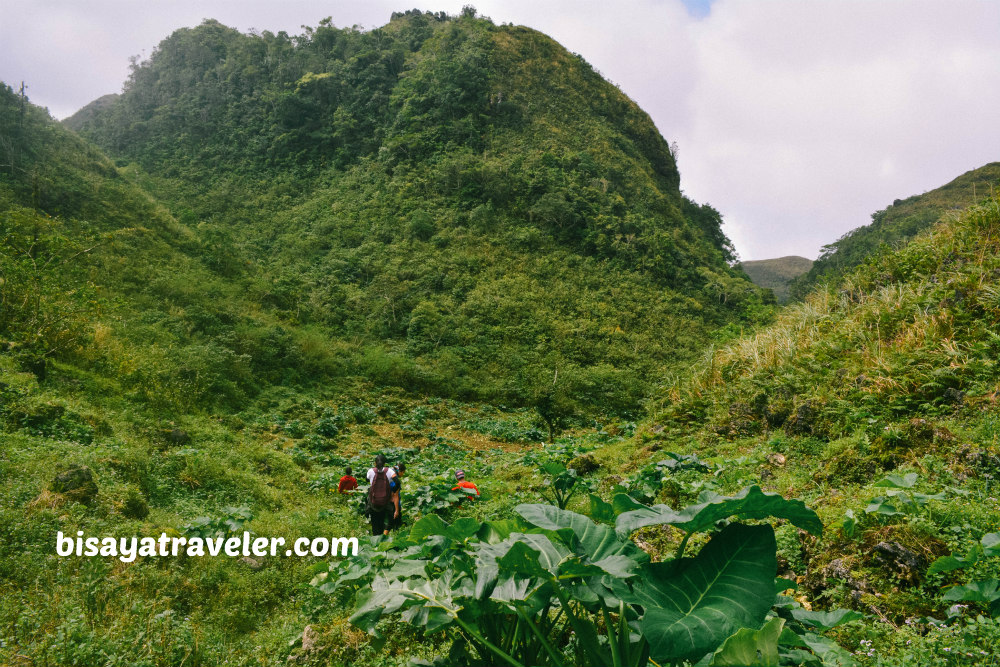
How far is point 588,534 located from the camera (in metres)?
1.37

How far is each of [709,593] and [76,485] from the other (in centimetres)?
587

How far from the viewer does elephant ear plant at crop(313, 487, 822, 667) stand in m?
1.10

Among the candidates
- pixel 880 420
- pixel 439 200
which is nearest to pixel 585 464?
pixel 880 420

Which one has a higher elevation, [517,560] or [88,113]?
[88,113]

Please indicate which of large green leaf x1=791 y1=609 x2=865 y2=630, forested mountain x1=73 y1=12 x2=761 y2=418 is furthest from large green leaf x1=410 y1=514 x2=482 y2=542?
forested mountain x1=73 y1=12 x2=761 y2=418

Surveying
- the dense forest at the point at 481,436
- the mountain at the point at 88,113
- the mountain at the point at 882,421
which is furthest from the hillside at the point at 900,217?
the mountain at the point at 88,113

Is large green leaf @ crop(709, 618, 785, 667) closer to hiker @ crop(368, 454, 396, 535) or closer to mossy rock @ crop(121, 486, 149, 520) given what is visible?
hiker @ crop(368, 454, 396, 535)

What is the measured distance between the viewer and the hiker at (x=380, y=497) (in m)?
5.36

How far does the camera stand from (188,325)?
511 inches

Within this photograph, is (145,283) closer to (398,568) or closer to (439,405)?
(439,405)

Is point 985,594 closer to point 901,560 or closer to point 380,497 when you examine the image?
point 901,560

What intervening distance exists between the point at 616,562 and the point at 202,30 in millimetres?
60675

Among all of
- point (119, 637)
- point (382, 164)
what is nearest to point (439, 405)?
point (119, 637)

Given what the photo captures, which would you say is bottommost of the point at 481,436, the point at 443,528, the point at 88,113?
the point at 481,436
